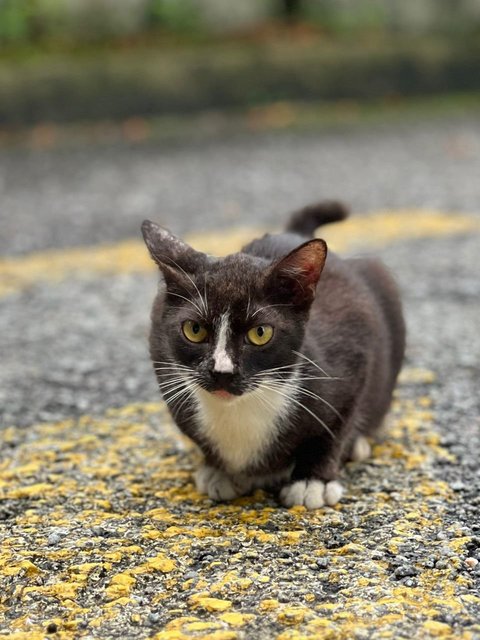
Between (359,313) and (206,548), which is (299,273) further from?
(206,548)

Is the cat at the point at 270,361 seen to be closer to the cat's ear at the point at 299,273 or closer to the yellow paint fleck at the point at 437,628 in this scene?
the cat's ear at the point at 299,273

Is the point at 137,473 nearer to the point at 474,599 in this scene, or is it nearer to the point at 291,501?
the point at 291,501

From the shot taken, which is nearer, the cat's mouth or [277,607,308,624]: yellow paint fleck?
[277,607,308,624]: yellow paint fleck

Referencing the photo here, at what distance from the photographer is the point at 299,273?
2.95m

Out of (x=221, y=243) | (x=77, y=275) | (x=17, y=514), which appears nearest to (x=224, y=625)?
(x=17, y=514)

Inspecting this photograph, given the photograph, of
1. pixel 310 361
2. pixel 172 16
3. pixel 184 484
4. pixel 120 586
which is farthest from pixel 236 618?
pixel 172 16

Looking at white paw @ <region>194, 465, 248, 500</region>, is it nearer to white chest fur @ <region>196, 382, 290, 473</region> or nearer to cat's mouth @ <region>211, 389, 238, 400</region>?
white chest fur @ <region>196, 382, 290, 473</region>

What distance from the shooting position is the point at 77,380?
4.72 metres

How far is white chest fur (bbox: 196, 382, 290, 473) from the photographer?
3.09m

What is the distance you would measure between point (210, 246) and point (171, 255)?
3.95m

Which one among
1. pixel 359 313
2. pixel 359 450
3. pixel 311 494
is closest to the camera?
pixel 311 494

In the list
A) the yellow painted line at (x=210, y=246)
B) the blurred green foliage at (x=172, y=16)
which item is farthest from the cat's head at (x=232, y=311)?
the blurred green foliage at (x=172, y=16)

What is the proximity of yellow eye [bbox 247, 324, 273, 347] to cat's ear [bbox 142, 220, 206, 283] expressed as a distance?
0.28 meters

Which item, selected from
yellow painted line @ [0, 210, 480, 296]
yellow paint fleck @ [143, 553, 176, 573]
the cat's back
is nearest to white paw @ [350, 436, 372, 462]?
the cat's back
